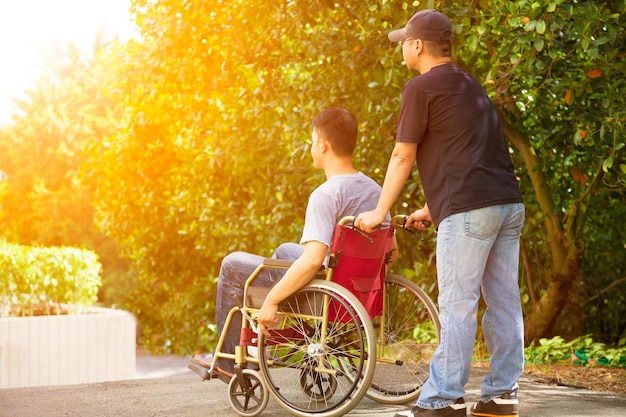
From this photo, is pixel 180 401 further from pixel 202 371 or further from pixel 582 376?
pixel 582 376

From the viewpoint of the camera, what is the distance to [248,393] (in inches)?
180

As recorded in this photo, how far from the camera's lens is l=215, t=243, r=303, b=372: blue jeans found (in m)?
4.64

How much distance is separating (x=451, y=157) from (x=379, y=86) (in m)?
3.89

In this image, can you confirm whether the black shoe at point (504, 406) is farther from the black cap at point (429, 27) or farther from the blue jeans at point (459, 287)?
the black cap at point (429, 27)

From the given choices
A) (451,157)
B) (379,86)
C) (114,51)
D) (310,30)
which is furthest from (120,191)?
(451,157)

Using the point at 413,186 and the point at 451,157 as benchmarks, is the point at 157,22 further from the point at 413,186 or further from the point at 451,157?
the point at 451,157

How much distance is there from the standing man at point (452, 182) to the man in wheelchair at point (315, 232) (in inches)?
11.7

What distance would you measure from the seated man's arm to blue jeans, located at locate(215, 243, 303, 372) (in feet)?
0.98

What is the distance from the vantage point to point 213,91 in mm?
11484

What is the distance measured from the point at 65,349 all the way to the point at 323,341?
6.29 m

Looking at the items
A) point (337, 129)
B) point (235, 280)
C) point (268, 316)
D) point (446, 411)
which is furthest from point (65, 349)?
point (446, 411)

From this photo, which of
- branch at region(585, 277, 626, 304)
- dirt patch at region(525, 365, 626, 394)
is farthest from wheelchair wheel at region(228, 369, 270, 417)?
branch at region(585, 277, 626, 304)

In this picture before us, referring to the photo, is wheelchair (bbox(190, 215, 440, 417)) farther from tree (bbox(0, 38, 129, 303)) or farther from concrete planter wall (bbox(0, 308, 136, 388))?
tree (bbox(0, 38, 129, 303))

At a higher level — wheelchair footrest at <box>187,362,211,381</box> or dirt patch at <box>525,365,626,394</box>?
wheelchair footrest at <box>187,362,211,381</box>
